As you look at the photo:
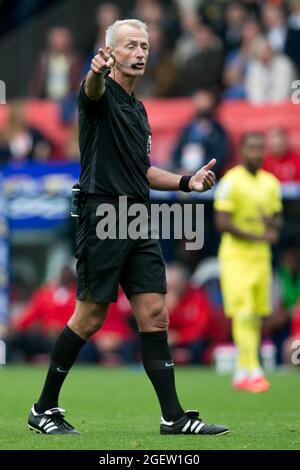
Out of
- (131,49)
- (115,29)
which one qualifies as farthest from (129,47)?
(115,29)

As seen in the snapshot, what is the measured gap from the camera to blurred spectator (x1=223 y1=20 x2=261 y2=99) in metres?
17.3

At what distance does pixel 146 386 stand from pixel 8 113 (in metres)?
6.18

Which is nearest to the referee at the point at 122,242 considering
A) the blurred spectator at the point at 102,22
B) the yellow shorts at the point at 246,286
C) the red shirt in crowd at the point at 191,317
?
the yellow shorts at the point at 246,286

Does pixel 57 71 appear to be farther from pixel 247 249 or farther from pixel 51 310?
pixel 247 249

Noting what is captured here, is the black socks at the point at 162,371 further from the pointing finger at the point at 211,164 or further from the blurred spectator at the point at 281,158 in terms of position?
the blurred spectator at the point at 281,158

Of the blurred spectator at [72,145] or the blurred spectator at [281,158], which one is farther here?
the blurred spectator at [72,145]

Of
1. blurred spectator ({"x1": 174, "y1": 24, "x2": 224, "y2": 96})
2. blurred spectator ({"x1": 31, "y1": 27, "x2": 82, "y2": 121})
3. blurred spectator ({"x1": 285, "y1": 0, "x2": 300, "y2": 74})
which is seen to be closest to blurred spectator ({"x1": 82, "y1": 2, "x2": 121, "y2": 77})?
blurred spectator ({"x1": 31, "y1": 27, "x2": 82, "y2": 121})

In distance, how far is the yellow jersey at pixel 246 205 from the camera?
11.9 meters

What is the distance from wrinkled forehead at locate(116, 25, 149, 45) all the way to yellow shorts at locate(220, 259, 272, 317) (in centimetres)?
475

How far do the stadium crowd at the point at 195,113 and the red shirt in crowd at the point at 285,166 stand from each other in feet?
0.04

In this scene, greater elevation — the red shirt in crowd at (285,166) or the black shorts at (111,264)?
the red shirt in crowd at (285,166)

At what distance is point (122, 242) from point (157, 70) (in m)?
11.3

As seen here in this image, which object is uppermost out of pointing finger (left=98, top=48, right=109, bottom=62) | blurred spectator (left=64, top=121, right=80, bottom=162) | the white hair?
blurred spectator (left=64, top=121, right=80, bottom=162)

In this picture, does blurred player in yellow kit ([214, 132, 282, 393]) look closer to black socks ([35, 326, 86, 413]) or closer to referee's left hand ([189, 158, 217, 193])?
black socks ([35, 326, 86, 413])
